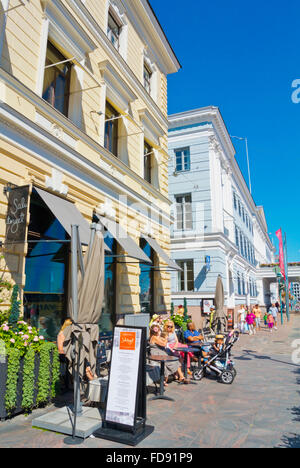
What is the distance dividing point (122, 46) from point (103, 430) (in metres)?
12.4

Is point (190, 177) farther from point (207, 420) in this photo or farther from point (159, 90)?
point (207, 420)

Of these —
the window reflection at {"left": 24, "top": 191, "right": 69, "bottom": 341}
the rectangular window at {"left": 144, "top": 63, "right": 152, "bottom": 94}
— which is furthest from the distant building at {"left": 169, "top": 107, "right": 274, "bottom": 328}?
the window reflection at {"left": 24, "top": 191, "right": 69, "bottom": 341}

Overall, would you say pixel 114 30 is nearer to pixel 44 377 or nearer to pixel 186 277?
pixel 44 377

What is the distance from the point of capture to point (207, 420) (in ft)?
16.8

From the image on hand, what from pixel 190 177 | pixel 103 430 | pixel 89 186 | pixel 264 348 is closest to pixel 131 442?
pixel 103 430

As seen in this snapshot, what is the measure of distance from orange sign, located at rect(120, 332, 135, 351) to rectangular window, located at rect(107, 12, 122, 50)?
1069 cm

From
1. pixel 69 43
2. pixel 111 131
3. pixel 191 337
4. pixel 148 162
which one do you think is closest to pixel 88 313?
pixel 191 337

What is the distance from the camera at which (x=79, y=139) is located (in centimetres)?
897

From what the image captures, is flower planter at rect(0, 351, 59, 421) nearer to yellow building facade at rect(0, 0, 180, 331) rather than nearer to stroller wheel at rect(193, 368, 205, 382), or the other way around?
yellow building facade at rect(0, 0, 180, 331)

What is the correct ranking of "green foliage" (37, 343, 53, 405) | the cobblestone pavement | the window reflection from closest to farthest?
the cobblestone pavement → "green foliage" (37, 343, 53, 405) → the window reflection

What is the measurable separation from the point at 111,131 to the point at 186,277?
13.3m

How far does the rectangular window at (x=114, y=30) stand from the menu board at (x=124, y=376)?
35.3 ft

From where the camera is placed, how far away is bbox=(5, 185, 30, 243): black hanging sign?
620cm

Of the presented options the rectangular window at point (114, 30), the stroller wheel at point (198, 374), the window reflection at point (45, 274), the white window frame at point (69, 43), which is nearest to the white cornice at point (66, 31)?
the white window frame at point (69, 43)
